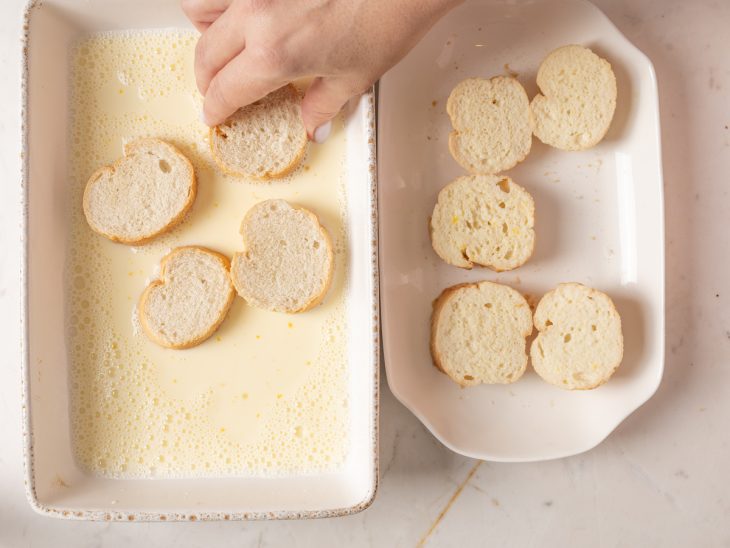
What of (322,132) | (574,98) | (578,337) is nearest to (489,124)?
(574,98)

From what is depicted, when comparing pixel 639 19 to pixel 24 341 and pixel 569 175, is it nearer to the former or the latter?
pixel 569 175

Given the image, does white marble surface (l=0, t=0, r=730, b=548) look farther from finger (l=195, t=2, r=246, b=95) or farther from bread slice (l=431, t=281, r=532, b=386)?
finger (l=195, t=2, r=246, b=95)

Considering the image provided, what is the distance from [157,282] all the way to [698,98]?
1044 mm

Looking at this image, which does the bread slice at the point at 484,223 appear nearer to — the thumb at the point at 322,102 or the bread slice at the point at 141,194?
the thumb at the point at 322,102

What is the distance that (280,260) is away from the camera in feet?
3.50

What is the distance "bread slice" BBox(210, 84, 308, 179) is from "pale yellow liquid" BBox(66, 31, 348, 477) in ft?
0.12

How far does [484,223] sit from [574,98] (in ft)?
0.88

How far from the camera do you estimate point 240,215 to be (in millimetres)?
1086

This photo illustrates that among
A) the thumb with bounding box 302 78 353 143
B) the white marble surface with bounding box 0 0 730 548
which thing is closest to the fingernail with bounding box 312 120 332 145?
the thumb with bounding box 302 78 353 143

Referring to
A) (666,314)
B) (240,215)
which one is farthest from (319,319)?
(666,314)

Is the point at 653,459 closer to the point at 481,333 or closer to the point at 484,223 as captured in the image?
the point at 481,333

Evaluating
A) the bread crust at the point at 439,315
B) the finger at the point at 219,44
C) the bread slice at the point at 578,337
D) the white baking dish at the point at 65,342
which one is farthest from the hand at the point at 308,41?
the bread slice at the point at 578,337

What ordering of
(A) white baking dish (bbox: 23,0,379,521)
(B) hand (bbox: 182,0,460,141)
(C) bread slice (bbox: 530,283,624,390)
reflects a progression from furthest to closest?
(C) bread slice (bbox: 530,283,624,390) < (A) white baking dish (bbox: 23,0,379,521) < (B) hand (bbox: 182,0,460,141)

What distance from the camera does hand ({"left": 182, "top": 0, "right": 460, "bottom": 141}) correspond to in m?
0.87
